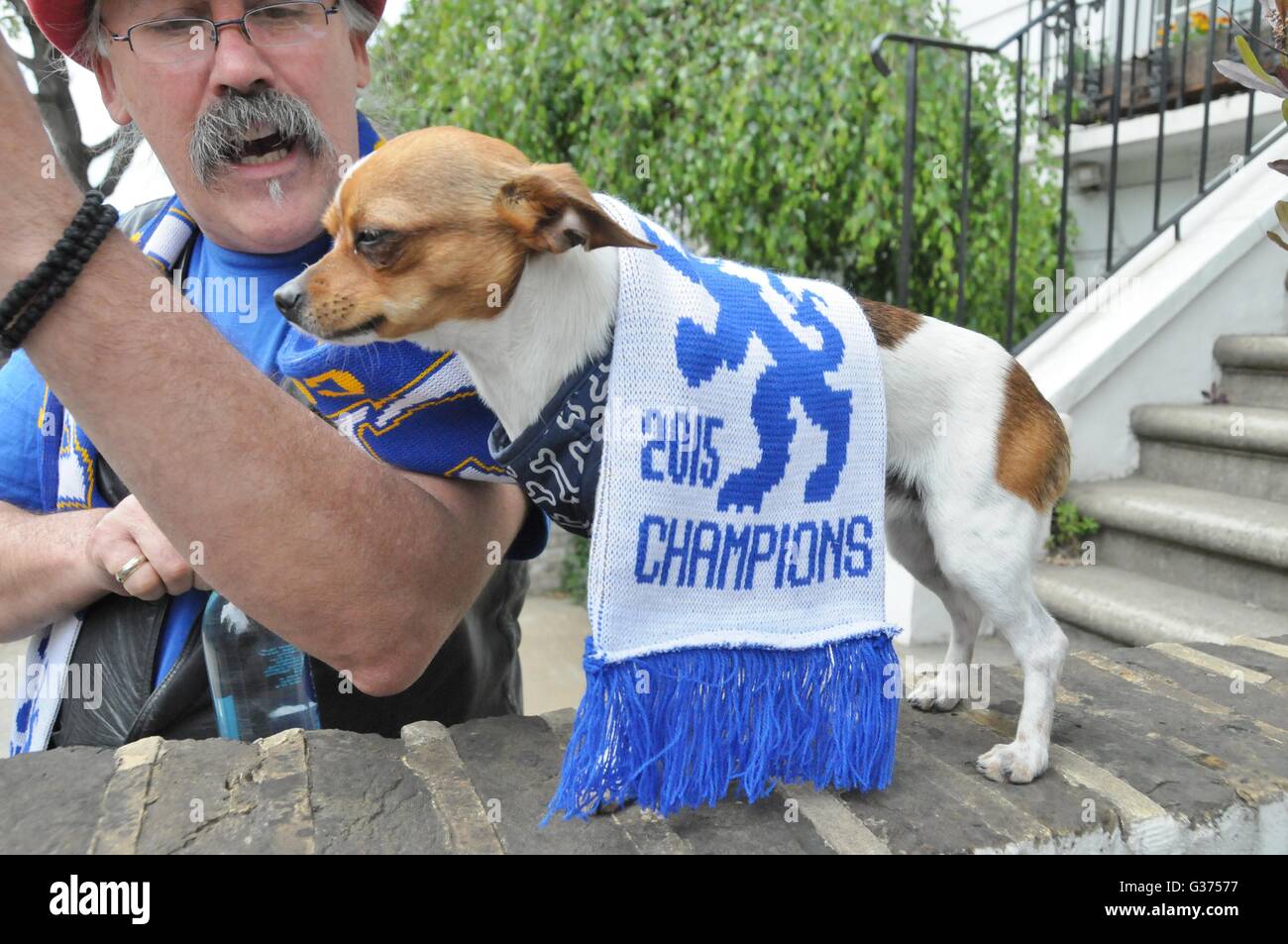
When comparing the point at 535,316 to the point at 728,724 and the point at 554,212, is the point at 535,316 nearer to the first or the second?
the point at 554,212

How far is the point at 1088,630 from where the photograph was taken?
337 centimetres

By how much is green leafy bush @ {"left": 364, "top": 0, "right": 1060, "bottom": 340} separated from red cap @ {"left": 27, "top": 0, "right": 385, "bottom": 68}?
11.1 ft

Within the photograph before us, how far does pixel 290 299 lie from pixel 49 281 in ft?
1.04

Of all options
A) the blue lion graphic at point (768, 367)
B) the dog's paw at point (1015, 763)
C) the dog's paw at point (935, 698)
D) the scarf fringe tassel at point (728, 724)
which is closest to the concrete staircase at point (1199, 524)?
the dog's paw at point (935, 698)

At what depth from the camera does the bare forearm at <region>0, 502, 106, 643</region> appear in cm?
166

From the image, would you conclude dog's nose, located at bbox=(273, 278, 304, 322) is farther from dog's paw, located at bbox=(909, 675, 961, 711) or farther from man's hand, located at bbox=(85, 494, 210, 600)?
dog's paw, located at bbox=(909, 675, 961, 711)

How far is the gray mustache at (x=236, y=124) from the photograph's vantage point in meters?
1.66

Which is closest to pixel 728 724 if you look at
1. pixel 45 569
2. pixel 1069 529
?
pixel 45 569

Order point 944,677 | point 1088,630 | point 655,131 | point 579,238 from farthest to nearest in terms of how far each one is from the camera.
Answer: point 655,131 → point 1088,630 → point 944,677 → point 579,238

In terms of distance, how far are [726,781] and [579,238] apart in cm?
80

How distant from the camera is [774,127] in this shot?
4977 mm

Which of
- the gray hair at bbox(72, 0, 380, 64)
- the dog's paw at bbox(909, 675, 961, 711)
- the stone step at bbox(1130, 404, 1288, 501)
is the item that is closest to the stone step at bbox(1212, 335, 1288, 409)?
the stone step at bbox(1130, 404, 1288, 501)
